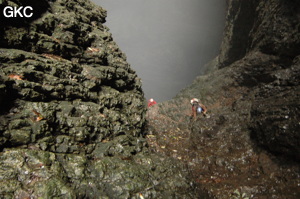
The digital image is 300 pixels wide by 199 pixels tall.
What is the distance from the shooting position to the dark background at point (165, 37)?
61516 millimetres

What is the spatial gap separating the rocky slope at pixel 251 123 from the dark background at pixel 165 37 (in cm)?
3136

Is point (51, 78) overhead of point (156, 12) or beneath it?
beneath

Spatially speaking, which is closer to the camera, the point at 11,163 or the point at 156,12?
the point at 11,163

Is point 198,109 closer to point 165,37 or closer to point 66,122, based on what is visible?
point 66,122


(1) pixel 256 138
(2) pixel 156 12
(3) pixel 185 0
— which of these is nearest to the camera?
(1) pixel 256 138

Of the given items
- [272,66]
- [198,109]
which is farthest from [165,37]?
[198,109]

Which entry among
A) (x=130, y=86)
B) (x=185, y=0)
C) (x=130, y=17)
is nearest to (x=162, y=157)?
(x=130, y=86)

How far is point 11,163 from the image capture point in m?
3.29

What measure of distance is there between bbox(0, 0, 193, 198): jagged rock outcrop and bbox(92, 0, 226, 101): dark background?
38.3m

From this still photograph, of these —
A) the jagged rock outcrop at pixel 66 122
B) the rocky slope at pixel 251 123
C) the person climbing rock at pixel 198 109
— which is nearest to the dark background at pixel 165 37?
the rocky slope at pixel 251 123

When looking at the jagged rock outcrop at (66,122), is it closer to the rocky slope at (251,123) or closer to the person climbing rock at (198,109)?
the rocky slope at (251,123)

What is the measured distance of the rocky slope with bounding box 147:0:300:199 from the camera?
5320 mm

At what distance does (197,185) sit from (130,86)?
491cm

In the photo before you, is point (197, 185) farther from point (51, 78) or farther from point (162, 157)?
point (51, 78)
